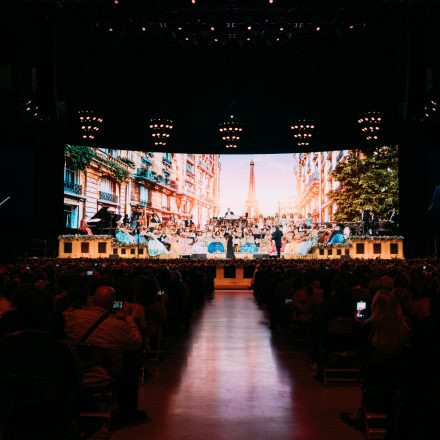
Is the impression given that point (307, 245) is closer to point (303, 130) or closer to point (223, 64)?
point (303, 130)

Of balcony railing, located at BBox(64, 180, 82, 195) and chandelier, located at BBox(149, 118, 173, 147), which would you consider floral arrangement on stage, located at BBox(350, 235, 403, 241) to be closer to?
chandelier, located at BBox(149, 118, 173, 147)

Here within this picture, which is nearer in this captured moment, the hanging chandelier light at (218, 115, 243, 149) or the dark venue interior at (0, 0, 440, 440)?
the dark venue interior at (0, 0, 440, 440)

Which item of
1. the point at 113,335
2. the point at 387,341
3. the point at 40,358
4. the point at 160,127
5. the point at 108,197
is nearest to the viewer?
the point at 40,358

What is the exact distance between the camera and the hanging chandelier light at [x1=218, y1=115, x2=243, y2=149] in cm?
2608

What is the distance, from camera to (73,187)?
40.9 meters

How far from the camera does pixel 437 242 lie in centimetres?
2531

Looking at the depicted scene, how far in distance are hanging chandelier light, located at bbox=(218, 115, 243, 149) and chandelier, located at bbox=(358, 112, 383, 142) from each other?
17.5 ft

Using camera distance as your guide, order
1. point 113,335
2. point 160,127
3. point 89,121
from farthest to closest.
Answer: point 160,127 → point 89,121 → point 113,335

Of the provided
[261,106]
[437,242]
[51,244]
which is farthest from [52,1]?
[437,242]

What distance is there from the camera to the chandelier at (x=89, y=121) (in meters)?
24.2

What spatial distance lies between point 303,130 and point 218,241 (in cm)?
866

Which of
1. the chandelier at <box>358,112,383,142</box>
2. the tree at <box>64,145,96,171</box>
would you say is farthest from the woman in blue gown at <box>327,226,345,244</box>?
the tree at <box>64,145,96,171</box>

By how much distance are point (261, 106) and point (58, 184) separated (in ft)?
32.4

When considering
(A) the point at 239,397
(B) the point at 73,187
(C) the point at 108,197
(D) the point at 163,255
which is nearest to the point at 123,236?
(D) the point at 163,255
